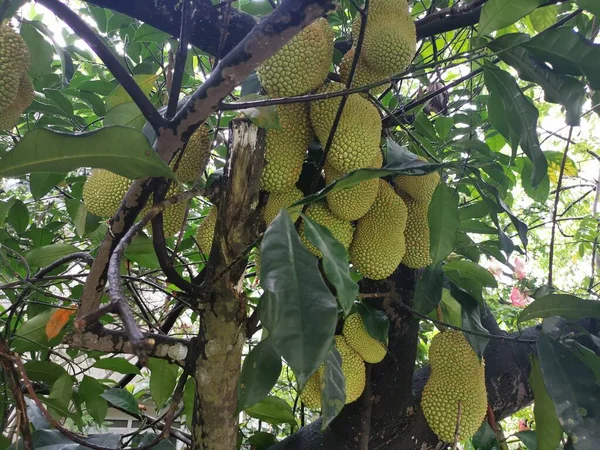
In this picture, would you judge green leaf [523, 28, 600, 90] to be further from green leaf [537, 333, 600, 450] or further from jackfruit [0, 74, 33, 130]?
jackfruit [0, 74, 33, 130]

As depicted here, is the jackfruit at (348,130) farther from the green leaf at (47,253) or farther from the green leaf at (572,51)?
the green leaf at (47,253)

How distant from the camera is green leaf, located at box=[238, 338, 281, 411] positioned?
1.71ft

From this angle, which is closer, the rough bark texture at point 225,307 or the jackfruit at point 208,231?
the rough bark texture at point 225,307

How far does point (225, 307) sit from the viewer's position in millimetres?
602

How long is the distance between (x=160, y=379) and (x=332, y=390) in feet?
1.61

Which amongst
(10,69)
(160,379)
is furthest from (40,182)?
(160,379)

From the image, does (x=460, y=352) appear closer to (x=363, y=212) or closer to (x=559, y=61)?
(x=363, y=212)

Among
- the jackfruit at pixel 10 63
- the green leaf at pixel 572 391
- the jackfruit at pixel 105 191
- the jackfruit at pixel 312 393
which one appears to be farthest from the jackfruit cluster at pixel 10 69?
the green leaf at pixel 572 391

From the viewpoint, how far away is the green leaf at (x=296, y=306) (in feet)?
1.12

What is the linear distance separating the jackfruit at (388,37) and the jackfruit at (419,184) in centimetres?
19

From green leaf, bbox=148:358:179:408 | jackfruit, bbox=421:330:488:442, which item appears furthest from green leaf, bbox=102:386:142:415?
jackfruit, bbox=421:330:488:442

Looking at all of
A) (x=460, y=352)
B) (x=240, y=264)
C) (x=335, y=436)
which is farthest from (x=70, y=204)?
(x=460, y=352)

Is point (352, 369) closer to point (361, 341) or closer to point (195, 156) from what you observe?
point (361, 341)

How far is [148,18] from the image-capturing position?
690 millimetres
